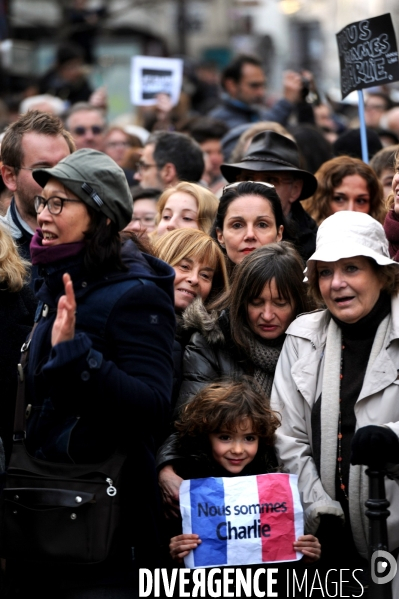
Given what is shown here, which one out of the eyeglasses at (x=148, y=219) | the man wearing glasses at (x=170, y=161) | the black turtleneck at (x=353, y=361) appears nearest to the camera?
the black turtleneck at (x=353, y=361)

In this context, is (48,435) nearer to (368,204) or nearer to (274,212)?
(274,212)

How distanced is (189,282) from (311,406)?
1.17m

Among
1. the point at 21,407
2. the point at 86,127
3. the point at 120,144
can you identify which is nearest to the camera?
the point at 21,407

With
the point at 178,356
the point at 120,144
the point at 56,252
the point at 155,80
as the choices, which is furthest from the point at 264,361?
the point at 155,80

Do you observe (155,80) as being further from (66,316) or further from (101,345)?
(66,316)

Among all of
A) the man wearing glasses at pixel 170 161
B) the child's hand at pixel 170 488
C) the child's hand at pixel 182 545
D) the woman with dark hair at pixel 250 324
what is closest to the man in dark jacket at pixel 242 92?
the man wearing glasses at pixel 170 161

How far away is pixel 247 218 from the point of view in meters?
5.69

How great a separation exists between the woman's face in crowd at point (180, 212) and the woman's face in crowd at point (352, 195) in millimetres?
1086

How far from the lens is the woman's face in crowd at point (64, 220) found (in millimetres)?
3873

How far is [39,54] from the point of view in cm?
2823

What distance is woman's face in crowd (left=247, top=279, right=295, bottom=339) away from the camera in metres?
4.93

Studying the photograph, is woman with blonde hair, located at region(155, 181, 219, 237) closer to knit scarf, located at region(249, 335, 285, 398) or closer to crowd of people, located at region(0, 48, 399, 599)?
crowd of people, located at region(0, 48, 399, 599)

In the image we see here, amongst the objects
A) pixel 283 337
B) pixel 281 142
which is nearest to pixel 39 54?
pixel 281 142

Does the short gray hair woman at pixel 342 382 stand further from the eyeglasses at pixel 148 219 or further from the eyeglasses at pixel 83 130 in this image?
the eyeglasses at pixel 83 130
